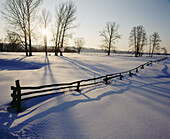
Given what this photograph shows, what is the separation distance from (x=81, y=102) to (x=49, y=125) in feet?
6.70

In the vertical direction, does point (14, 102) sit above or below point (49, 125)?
above

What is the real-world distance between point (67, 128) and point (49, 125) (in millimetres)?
632

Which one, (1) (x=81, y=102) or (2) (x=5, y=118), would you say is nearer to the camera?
(2) (x=5, y=118)

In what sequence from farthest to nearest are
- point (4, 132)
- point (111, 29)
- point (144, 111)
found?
1. point (111, 29)
2. point (144, 111)
3. point (4, 132)

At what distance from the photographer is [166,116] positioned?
4.25 metres

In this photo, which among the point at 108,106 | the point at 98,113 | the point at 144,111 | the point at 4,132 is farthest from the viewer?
the point at 108,106

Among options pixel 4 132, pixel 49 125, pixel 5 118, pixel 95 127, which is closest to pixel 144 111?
pixel 95 127

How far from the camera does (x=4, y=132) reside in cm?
288

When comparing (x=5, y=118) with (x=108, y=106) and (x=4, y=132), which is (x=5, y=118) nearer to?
(x=4, y=132)

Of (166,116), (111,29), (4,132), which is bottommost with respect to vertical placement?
(166,116)

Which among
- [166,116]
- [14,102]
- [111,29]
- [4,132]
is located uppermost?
[111,29]

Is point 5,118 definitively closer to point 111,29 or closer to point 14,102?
point 14,102

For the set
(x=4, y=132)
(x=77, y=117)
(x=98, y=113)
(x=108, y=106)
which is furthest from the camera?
(x=108, y=106)

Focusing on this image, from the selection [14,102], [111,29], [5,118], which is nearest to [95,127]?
[5,118]
